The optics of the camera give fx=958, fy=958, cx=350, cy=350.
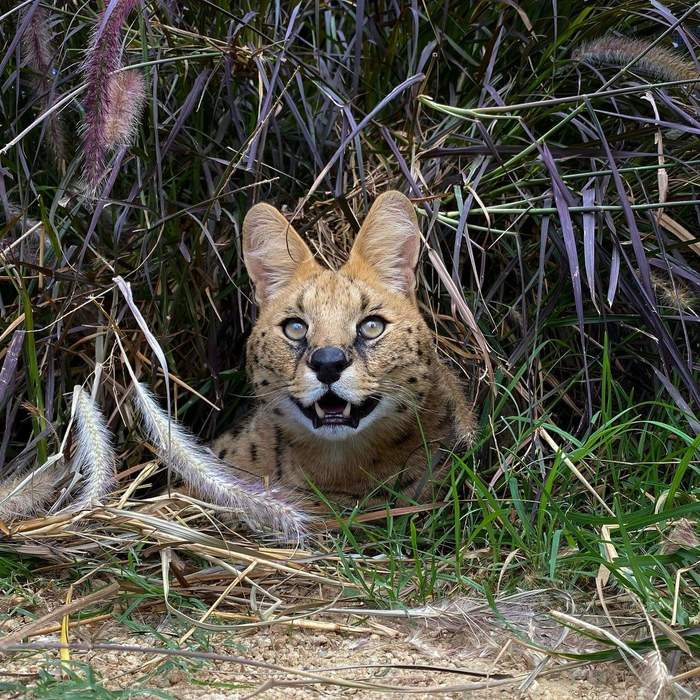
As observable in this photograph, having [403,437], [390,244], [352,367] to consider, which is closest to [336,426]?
[352,367]

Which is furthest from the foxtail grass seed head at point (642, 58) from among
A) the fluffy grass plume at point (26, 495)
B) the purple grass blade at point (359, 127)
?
the fluffy grass plume at point (26, 495)

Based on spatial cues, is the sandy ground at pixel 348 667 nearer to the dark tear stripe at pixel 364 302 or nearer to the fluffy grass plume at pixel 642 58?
the dark tear stripe at pixel 364 302

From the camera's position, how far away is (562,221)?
356 cm

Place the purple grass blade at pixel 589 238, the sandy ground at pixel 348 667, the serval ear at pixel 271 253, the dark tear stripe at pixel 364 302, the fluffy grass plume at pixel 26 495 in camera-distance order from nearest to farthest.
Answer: the sandy ground at pixel 348 667
the fluffy grass plume at pixel 26 495
the purple grass blade at pixel 589 238
the dark tear stripe at pixel 364 302
the serval ear at pixel 271 253

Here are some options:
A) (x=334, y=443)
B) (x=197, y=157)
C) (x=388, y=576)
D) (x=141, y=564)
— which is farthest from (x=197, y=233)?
(x=388, y=576)

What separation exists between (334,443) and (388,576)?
83 cm

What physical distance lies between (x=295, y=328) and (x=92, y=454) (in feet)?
3.25

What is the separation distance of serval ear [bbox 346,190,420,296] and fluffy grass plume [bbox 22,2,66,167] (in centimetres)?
128

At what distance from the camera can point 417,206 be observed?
3.97 metres

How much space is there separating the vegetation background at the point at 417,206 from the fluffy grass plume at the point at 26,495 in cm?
21

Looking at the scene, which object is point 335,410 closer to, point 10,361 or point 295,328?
point 295,328

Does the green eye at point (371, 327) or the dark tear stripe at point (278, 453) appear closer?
the green eye at point (371, 327)

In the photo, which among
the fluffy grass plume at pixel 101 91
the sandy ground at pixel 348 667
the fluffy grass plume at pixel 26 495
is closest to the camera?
the sandy ground at pixel 348 667

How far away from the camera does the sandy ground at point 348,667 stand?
2.41 m
